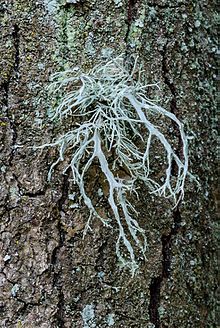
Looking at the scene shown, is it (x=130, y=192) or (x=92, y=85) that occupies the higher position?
(x=92, y=85)

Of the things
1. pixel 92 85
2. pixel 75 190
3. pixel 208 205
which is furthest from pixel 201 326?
pixel 92 85

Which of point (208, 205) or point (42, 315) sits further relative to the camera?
point (208, 205)

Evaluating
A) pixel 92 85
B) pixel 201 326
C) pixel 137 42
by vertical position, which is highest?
pixel 137 42

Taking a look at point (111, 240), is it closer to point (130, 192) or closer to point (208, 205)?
point (130, 192)
